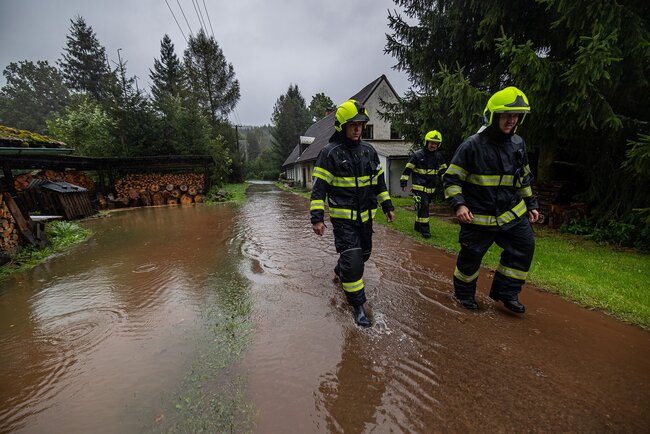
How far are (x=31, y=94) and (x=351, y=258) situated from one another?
7121 centimetres

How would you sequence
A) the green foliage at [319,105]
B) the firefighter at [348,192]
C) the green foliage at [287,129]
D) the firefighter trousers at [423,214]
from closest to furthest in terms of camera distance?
the firefighter at [348,192] → the firefighter trousers at [423,214] → the green foliage at [287,129] → the green foliage at [319,105]

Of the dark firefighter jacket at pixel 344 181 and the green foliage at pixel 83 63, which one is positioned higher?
the green foliage at pixel 83 63

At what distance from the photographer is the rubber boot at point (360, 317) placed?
286 centimetres

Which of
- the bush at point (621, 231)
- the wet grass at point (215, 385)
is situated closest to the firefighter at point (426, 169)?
the bush at point (621, 231)

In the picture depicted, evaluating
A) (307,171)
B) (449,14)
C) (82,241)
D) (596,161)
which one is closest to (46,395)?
(82,241)

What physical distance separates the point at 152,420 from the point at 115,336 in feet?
4.58

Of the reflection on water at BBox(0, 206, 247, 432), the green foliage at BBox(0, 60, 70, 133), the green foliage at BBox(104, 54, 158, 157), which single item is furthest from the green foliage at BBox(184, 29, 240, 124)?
the green foliage at BBox(0, 60, 70, 133)

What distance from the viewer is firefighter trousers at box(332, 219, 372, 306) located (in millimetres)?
2883

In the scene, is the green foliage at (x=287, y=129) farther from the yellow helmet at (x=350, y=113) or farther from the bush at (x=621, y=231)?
the yellow helmet at (x=350, y=113)

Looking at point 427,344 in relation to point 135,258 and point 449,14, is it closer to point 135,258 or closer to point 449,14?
point 135,258

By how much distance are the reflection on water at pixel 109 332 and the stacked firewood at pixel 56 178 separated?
26.1 feet

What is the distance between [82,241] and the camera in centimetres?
688

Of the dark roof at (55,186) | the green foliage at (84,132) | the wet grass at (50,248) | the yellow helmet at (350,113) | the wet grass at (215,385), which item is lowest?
the wet grass at (50,248)

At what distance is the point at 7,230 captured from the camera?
5484 mm
